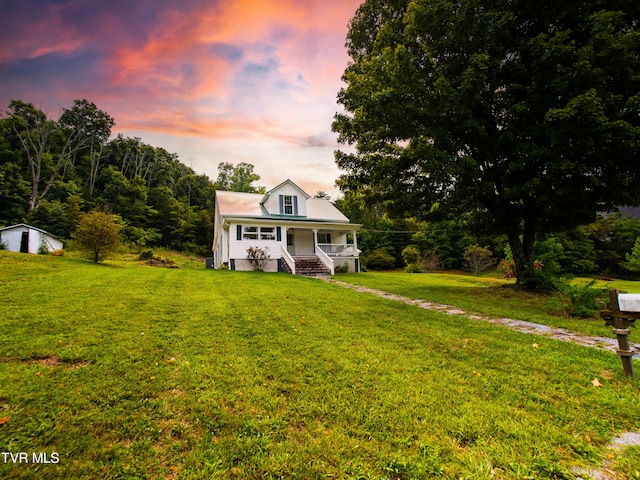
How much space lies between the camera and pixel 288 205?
794 inches

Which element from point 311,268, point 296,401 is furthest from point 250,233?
point 296,401

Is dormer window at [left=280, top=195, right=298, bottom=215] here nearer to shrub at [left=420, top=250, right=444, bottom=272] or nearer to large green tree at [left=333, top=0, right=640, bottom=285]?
large green tree at [left=333, top=0, right=640, bottom=285]

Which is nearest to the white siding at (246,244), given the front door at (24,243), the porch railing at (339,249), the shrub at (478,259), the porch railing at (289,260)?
the porch railing at (289,260)

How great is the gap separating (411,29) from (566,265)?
1361 inches

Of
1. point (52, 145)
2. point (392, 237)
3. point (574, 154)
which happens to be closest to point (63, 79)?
point (574, 154)

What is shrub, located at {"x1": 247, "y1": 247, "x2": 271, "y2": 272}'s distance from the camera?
16562 mm

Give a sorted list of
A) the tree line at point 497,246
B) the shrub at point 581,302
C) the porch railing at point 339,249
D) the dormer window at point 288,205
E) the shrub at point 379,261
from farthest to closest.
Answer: the shrub at point 379,261, the tree line at point 497,246, the dormer window at point 288,205, the porch railing at point 339,249, the shrub at point 581,302

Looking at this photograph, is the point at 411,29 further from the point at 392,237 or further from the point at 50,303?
the point at 392,237

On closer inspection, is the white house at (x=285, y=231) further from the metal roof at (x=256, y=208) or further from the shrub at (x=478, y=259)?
the shrub at (x=478, y=259)

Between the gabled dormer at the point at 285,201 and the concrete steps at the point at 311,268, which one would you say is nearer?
the concrete steps at the point at 311,268

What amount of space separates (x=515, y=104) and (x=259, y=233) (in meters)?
14.2

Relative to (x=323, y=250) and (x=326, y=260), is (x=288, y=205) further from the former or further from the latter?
(x=326, y=260)

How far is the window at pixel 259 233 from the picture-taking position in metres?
17.1

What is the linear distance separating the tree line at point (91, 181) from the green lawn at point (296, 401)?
92.8 feet
